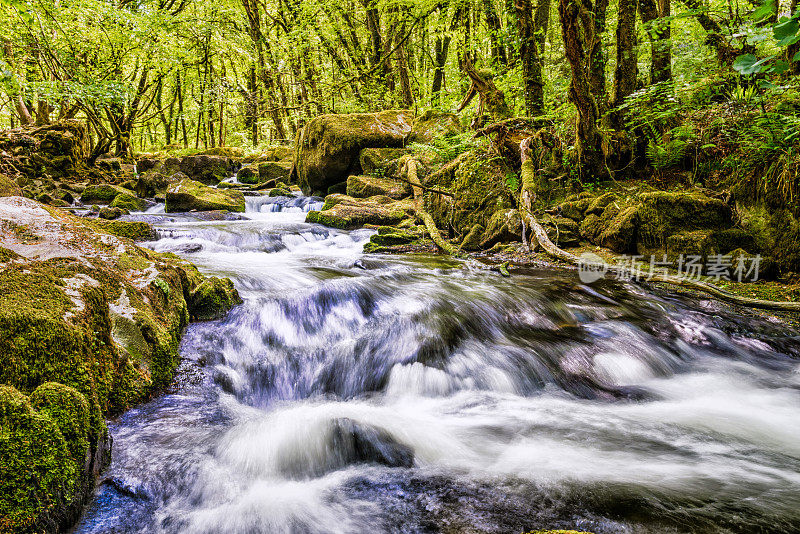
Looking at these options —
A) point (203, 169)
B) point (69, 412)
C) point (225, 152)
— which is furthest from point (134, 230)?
point (225, 152)

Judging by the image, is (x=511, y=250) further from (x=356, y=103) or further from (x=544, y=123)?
(x=356, y=103)

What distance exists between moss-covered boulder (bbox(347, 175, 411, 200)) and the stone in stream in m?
8.13

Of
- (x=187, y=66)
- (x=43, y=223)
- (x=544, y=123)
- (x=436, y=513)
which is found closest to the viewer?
(x=436, y=513)

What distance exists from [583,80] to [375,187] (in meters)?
6.31

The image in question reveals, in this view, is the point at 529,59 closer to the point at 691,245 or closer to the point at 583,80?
the point at 583,80

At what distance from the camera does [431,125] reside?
1255 cm

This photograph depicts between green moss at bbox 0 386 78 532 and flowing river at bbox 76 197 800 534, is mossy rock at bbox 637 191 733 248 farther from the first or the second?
green moss at bbox 0 386 78 532

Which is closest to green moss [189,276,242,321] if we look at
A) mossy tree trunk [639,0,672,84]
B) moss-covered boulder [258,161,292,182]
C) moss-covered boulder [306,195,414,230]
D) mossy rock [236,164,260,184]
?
moss-covered boulder [306,195,414,230]

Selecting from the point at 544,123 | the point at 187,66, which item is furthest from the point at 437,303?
the point at 187,66

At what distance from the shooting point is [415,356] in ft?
12.8

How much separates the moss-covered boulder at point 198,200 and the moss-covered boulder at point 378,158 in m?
3.94

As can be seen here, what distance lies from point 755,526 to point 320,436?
7.34 feet

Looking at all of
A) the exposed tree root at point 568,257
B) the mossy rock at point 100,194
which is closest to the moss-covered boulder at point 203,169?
the mossy rock at point 100,194

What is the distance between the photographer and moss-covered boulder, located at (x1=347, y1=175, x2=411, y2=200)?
449 inches
